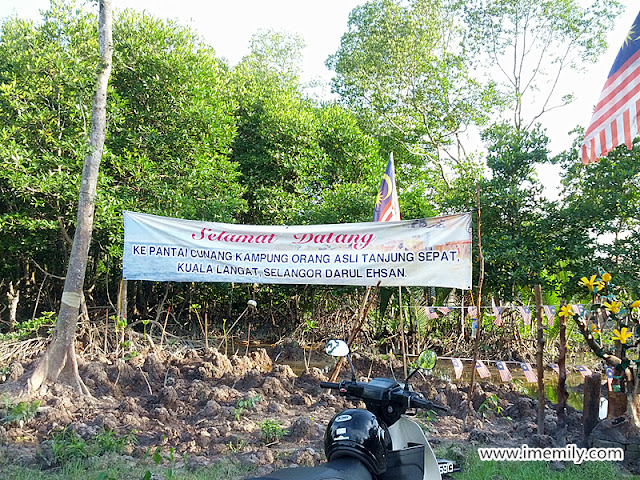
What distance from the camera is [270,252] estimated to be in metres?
7.36

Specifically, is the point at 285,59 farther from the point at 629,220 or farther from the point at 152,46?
the point at 629,220

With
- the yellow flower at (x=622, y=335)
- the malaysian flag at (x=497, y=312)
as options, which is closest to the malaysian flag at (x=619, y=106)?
the yellow flower at (x=622, y=335)

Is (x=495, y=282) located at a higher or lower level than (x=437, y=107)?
lower

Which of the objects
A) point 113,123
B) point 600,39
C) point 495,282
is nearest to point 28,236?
point 113,123

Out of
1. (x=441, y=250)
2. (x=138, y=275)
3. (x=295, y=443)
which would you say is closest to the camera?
(x=295, y=443)

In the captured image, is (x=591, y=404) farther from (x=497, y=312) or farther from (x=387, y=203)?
(x=387, y=203)

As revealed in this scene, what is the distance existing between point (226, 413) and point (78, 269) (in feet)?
8.48

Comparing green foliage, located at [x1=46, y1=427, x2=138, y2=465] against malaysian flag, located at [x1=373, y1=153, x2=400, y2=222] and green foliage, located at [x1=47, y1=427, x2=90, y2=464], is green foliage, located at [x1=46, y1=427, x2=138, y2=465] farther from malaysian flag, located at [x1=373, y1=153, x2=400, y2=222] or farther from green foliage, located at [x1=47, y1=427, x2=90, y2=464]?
malaysian flag, located at [x1=373, y1=153, x2=400, y2=222]

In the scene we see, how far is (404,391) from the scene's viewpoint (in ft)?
8.95

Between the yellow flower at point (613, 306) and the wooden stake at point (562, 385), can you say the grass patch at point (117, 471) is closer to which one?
the wooden stake at point (562, 385)

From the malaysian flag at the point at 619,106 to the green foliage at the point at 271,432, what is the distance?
3.71 meters

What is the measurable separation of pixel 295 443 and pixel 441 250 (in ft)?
9.50

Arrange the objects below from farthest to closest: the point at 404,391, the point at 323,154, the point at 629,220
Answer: the point at 323,154
the point at 629,220
the point at 404,391

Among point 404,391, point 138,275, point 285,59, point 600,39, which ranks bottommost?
point 404,391
